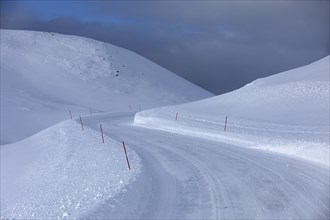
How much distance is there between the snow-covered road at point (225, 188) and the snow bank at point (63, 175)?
827 millimetres

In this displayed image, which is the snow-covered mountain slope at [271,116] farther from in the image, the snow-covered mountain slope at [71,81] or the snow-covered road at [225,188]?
the snow-covered mountain slope at [71,81]

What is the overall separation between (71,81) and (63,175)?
71.0 m

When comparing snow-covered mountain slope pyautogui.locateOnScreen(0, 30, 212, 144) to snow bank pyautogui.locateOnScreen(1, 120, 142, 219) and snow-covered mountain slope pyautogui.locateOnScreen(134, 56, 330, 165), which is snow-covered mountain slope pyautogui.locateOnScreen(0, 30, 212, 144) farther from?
snow bank pyautogui.locateOnScreen(1, 120, 142, 219)

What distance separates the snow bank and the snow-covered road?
827mm

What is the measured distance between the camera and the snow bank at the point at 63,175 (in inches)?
472

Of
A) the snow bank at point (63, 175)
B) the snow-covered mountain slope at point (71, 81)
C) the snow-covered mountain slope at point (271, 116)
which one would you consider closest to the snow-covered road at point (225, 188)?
the snow bank at point (63, 175)

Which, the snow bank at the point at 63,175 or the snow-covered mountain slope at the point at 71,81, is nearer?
the snow bank at the point at 63,175

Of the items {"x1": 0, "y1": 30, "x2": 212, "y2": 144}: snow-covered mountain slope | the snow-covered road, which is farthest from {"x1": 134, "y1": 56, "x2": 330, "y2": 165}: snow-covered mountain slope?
{"x1": 0, "y1": 30, "x2": 212, "y2": 144}: snow-covered mountain slope

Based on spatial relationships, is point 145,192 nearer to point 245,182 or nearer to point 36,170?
point 245,182

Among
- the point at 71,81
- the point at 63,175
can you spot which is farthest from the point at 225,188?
the point at 71,81

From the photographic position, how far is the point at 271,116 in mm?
28719

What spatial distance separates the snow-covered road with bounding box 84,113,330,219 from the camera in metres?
9.98

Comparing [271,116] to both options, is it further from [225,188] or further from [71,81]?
[71,81]

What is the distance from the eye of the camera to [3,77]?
79312 millimetres
